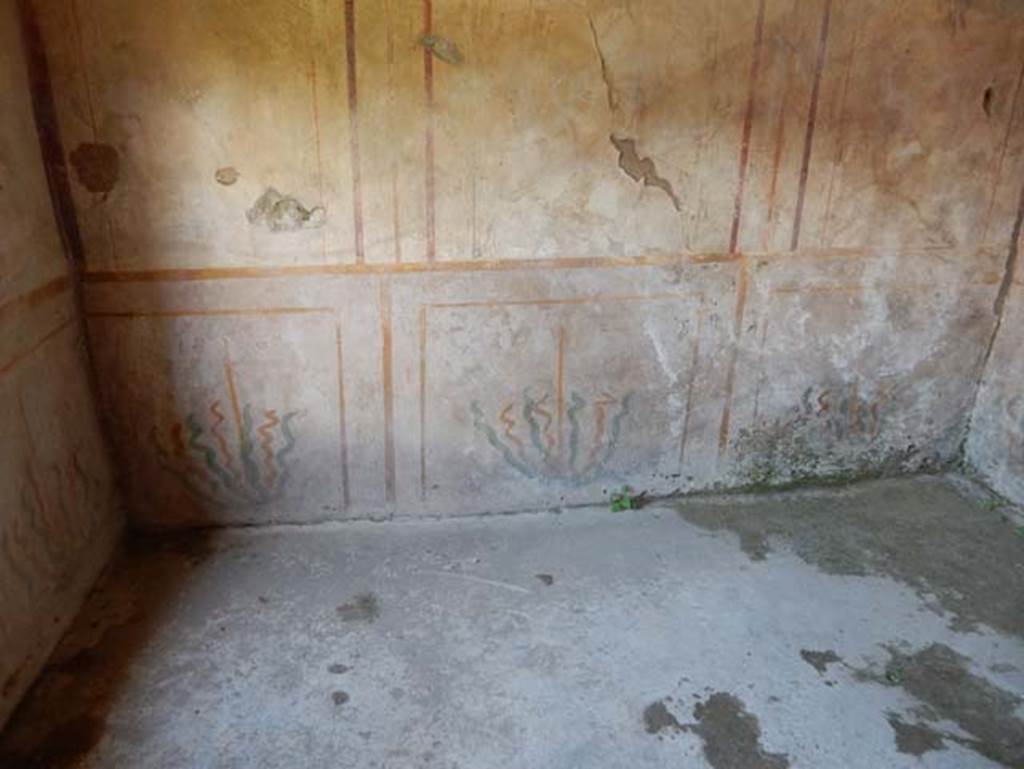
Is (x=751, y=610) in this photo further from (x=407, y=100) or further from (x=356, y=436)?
(x=407, y=100)

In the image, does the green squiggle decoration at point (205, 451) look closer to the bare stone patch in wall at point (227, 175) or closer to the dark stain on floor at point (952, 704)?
the bare stone patch in wall at point (227, 175)

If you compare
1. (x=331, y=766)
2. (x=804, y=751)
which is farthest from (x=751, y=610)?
(x=331, y=766)

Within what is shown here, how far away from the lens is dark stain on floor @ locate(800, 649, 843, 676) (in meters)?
2.13

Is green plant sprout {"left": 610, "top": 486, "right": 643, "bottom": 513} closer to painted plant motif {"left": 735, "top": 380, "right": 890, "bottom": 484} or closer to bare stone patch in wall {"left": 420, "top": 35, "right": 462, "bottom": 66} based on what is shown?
painted plant motif {"left": 735, "top": 380, "right": 890, "bottom": 484}

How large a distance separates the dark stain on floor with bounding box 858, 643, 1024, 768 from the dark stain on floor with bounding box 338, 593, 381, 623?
4.40ft

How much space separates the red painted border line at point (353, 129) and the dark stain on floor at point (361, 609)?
1.02m

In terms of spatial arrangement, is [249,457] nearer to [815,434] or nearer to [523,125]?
[523,125]

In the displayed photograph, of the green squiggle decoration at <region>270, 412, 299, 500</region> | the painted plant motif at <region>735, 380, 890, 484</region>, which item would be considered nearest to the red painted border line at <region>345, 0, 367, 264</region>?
the green squiggle decoration at <region>270, 412, 299, 500</region>

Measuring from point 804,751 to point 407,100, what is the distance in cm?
200

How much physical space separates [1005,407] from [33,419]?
3.16 m

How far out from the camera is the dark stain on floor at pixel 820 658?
6.98 ft

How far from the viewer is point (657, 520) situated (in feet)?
9.29

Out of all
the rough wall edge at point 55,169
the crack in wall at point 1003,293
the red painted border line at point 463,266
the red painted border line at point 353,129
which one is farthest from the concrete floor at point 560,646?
the red painted border line at point 353,129

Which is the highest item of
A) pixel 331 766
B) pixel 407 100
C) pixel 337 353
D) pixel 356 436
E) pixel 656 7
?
pixel 656 7
